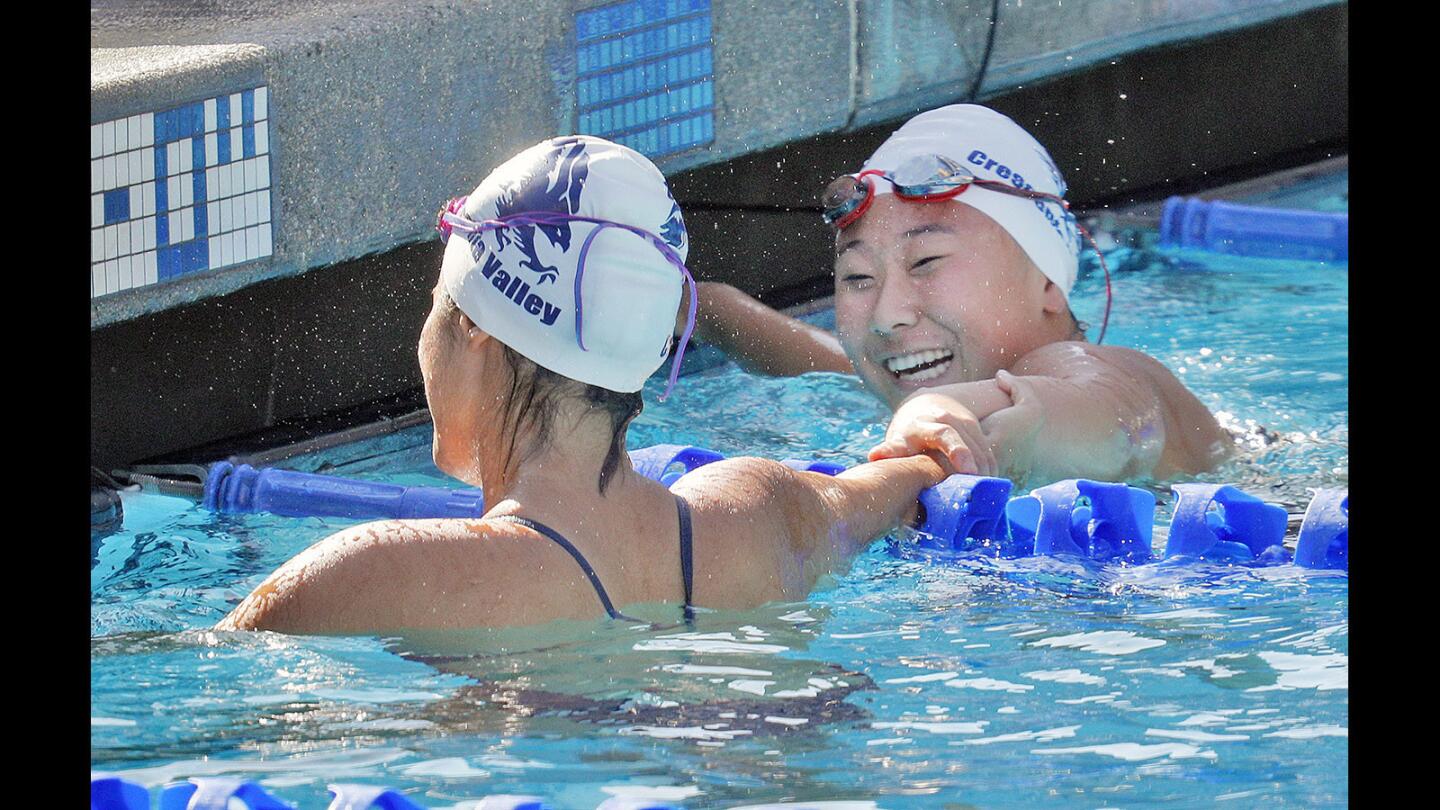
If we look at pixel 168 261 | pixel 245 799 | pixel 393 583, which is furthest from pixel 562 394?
pixel 168 261

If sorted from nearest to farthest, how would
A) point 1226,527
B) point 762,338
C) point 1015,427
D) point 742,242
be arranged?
point 1226,527
point 1015,427
point 762,338
point 742,242

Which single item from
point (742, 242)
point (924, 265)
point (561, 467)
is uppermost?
point (561, 467)

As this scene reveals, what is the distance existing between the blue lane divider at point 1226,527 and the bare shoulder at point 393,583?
1607 mm

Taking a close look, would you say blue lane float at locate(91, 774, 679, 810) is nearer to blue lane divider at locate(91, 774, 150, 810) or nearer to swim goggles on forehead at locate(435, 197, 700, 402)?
blue lane divider at locate(91, 774, 150, 810)

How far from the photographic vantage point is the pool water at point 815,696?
2361 millimetres

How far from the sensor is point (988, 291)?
4.81 m

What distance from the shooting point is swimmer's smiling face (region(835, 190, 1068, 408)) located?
15.6ft

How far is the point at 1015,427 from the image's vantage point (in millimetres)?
4211

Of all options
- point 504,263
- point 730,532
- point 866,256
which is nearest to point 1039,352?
point 866,256

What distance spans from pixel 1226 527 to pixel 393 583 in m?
1.90

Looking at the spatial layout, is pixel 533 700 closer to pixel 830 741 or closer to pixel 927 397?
pixel 830 741

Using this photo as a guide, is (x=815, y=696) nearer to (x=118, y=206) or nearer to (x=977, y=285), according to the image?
(x=977, y=285)

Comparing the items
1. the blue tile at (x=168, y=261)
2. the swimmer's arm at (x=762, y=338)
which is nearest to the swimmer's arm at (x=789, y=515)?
the swimmer's arm at (x=762, y=338)
